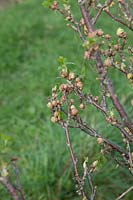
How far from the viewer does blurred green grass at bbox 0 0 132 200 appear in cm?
312

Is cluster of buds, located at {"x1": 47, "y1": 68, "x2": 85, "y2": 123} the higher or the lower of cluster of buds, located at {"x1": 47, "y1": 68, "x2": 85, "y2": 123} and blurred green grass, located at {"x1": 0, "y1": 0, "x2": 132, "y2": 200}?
the higher

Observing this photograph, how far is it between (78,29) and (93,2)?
0.32 feet

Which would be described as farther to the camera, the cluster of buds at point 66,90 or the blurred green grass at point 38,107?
the blurred green grass at point 38,107

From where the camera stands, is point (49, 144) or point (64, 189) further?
point (49, 144)

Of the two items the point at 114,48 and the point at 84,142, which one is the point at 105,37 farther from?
the point at 84,142

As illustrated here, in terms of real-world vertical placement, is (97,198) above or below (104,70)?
below

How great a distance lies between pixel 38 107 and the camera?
4.52m

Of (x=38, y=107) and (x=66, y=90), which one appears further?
(x=38, y=107)

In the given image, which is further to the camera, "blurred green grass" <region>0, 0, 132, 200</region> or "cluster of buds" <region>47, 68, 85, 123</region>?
"blurred green grass" <region>0, 0, 132, 200</region>

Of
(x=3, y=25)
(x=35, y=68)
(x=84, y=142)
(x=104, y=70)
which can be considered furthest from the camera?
(x=3, y=25)

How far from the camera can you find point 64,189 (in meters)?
3.14

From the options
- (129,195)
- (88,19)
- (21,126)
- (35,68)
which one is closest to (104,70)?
(88,19)

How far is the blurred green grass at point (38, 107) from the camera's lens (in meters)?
3.12

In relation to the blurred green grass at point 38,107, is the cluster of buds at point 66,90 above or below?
above
